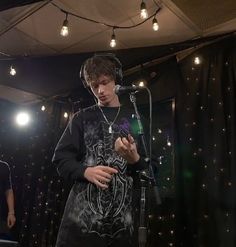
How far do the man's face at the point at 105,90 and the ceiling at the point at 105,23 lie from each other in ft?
4.25

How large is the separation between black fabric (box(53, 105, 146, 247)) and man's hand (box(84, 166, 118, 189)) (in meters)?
0.06

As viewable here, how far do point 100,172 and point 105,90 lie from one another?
488 millimetres

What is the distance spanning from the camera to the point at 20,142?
18.2 ft

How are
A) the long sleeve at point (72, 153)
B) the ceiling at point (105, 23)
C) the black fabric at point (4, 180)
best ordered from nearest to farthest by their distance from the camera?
the long sleeve at point (72, 153) < the ceiling at point (105, 23) < the black fabric at point (4, 180)

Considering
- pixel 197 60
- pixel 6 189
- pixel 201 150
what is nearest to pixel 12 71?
pixel 6 189

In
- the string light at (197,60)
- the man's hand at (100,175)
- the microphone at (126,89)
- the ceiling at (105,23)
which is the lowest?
the man's hand at (100,175)

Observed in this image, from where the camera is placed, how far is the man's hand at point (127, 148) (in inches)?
48.3

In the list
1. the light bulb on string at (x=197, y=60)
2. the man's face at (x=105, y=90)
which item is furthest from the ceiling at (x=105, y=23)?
the man's face at (x=105, y=90)

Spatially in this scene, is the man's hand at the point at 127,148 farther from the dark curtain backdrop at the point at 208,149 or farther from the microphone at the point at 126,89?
the dark curtain backdrop at the point at 208,149

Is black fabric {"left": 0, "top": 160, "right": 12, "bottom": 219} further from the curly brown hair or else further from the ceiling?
the curly brown hair

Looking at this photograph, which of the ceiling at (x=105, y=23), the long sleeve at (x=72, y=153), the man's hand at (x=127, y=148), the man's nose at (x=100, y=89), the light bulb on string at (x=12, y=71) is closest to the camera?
the man's hand at (x=127, y=148)

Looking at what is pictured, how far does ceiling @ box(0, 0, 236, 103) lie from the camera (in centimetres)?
266

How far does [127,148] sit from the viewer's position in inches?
48.8

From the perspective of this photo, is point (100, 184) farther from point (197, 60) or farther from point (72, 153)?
point (197, 60)
